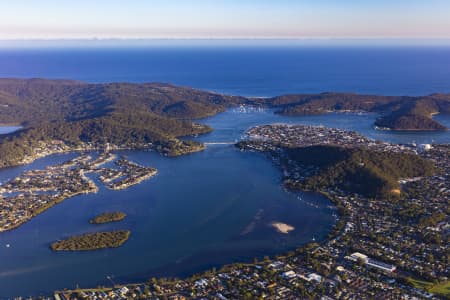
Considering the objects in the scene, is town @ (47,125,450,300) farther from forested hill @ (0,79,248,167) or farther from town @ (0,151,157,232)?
forested hill @ (0,79,248,167)

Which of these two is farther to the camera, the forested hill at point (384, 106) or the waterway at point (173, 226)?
the forested hill at point (384, 106)

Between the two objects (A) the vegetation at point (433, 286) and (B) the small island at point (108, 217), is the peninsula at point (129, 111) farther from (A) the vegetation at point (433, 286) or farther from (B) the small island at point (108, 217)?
(A) the vegetation at point (433, 286)

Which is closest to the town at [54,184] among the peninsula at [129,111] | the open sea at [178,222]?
the open sea at [178,222]

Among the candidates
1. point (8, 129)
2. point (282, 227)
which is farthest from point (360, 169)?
point (8, 129)

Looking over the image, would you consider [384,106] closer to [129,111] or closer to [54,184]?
[129,111]

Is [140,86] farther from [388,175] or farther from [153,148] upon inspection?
[388,175]

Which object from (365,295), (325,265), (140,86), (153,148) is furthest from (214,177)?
(140,86)

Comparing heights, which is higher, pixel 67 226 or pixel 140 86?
pixel 140 86
